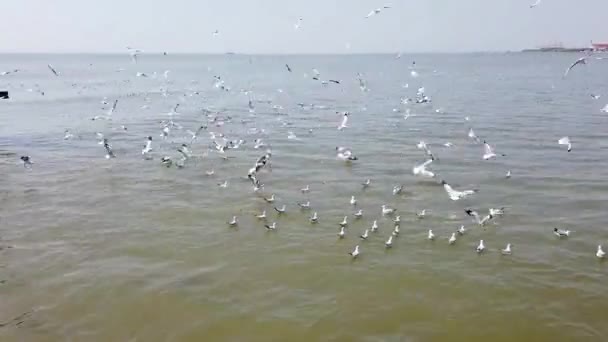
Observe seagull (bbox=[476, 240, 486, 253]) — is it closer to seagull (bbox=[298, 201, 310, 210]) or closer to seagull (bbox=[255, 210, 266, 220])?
seagull (bbox=[298, 201, 310, 210])

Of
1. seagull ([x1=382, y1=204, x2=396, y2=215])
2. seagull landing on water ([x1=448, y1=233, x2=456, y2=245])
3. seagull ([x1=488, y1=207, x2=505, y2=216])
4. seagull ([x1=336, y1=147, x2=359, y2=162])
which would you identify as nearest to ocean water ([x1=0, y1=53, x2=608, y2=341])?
seagull landing on water ([x1=448, y1=233, x2=456, y2=245])

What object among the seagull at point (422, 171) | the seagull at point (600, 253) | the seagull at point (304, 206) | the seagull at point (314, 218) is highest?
the seagull at point (422, 171)

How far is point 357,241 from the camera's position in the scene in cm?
1561

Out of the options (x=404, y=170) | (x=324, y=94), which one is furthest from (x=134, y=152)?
(x=324, y=94)

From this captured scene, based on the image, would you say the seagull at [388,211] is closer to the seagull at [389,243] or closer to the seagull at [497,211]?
the seagull at [389,243]

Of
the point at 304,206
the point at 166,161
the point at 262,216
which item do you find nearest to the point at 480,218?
the point at 304,206

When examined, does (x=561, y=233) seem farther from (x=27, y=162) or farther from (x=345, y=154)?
(x=27, y=162)

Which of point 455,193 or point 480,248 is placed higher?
point 455,193

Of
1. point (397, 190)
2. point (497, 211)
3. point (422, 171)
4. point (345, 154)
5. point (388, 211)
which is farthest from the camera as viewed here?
point (345, 154)

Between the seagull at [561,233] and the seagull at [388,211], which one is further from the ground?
the seagull at [388,211]

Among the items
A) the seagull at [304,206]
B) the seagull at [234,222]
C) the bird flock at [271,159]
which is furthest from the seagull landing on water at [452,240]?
the seagull at [234,222]

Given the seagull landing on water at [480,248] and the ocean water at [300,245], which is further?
the seagull landing on water at [480,248]

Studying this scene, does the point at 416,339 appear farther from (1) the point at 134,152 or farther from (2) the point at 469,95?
(2) the point at 469,95

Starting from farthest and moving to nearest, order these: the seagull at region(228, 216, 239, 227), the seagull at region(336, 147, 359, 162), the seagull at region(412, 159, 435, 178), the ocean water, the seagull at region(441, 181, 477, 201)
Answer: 1. the seagull at region(336, 147, 359, 162)
2. the seagull at region(412, 159, 435, 178)
3. the seagull at region(441, 181, 477, 201)
4. the seagull at region(228, 216, 239, 227)
5. the ocean water
